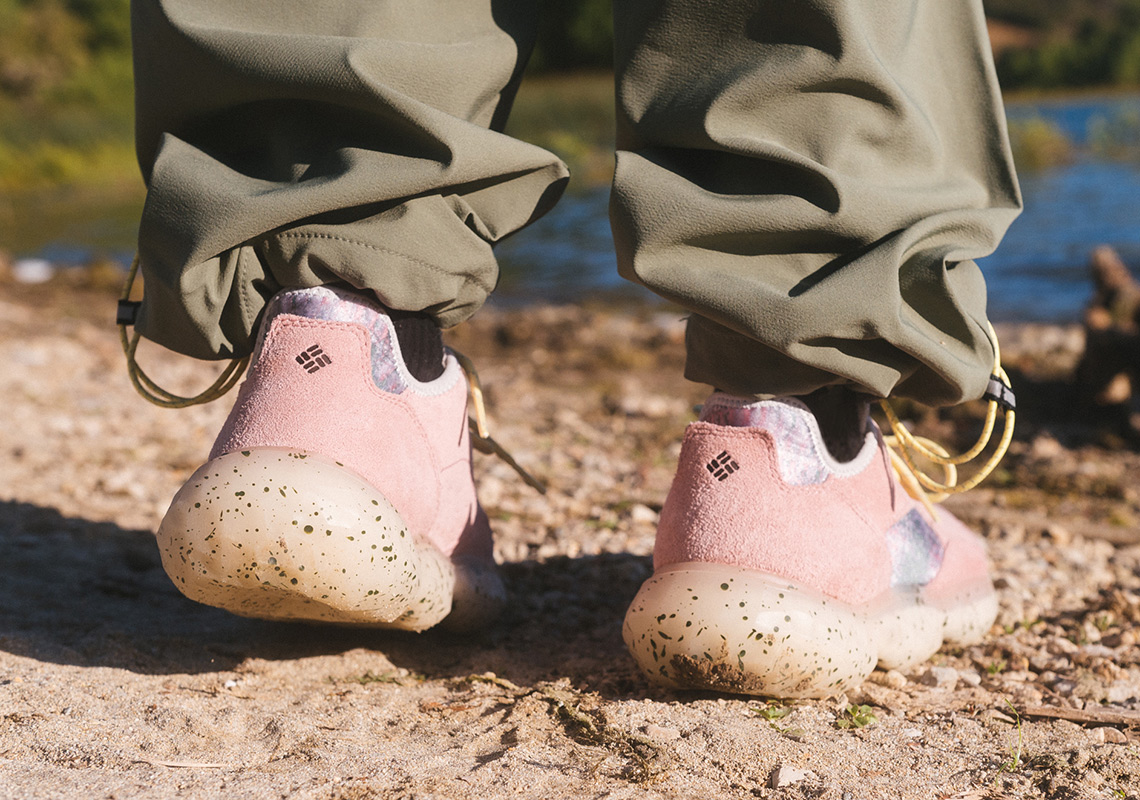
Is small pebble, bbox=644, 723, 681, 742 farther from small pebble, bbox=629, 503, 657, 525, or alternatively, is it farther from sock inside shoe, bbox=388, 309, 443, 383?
small pebble, bbox=629, 503, 657, 525

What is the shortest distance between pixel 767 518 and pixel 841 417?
0.83 ft

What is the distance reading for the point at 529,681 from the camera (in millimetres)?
1349

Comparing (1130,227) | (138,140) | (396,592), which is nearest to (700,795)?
(396,592)

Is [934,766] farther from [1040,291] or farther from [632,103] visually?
[1040,291]

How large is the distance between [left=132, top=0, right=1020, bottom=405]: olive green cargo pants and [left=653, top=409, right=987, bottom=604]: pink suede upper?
0.09m

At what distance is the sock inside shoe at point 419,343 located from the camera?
1380 mm

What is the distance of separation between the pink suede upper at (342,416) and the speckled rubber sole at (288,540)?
43 millimetres

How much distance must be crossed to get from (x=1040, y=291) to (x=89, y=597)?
211 inches

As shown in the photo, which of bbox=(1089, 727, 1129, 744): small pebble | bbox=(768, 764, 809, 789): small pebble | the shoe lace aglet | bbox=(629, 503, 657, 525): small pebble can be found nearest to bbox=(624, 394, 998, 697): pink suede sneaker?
bbox=(768, 764, 809, 789): small pebble

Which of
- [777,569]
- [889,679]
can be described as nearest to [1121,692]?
[889,679]

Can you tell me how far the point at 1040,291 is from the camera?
5621mm

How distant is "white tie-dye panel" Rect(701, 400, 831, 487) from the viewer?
1.27m

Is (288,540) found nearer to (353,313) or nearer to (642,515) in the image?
(353,313)

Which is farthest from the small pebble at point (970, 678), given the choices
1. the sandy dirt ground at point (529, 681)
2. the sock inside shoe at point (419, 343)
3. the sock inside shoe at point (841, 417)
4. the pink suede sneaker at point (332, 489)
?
the sock inside shoe at point (419, 343)
